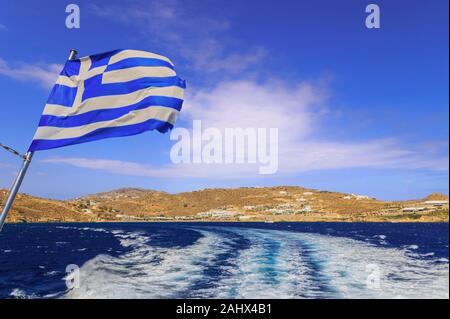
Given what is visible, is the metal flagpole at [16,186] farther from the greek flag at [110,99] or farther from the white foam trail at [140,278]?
the white foam trail at [140,278]

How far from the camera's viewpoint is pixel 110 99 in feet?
29.0

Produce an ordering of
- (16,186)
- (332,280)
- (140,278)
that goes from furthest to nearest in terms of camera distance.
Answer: (140,278), (332,280), (16,186)

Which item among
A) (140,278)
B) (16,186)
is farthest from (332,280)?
(16,186)

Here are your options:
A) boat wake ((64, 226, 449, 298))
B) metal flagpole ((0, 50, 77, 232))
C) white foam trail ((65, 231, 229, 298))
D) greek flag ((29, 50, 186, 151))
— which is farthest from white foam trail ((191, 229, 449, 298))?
metal flagpole ((0, 50, 77, 232))

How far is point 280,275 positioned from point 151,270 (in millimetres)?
11650

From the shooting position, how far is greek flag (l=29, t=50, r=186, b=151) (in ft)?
27.1

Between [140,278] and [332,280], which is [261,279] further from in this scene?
[140,278]

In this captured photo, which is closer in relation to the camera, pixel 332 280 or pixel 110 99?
pixel 110 99

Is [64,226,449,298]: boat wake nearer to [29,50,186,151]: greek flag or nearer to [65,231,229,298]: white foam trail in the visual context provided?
[65,231,229,298]: white foam trail

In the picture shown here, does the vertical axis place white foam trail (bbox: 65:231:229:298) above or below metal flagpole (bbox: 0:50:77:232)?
below

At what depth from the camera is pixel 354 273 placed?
30.6 m
